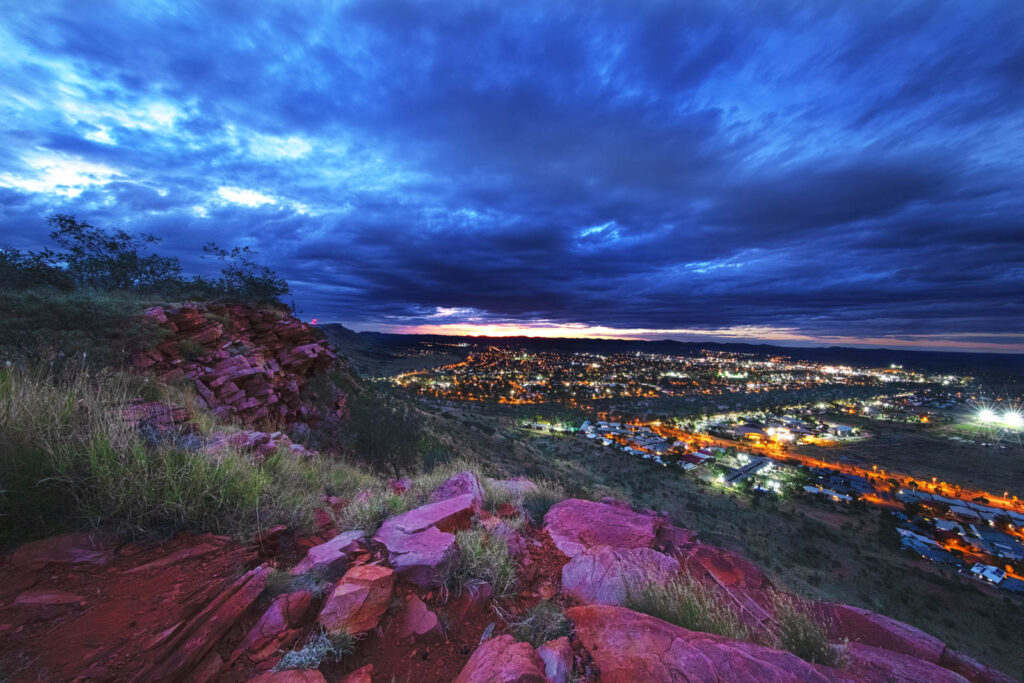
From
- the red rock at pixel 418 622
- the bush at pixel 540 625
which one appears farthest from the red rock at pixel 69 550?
the bush at pixel 540 625

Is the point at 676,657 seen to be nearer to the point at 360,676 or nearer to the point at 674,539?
the point at 360,676

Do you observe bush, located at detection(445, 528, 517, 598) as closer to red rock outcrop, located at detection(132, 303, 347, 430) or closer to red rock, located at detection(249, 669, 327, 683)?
red rock, located at detection(249, 669, 327, 683)

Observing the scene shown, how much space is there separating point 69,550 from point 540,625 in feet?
16.0

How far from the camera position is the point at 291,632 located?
313 centimetres

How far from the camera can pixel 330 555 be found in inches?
164

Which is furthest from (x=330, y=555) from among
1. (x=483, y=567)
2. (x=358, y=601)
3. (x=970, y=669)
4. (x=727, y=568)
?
(x=970, y=669)

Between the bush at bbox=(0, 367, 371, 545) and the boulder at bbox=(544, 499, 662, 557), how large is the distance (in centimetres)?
407

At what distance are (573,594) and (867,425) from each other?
89.7m

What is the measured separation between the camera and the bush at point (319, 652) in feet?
9.17

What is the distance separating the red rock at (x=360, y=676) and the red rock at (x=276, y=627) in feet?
2.17

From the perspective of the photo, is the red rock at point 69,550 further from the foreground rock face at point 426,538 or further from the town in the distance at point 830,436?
the town in the distance at point 830,436

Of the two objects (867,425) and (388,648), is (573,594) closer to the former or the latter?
(388,648)

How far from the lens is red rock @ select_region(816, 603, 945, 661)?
3.92m

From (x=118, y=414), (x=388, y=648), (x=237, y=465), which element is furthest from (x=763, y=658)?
(x=118, y=414)
